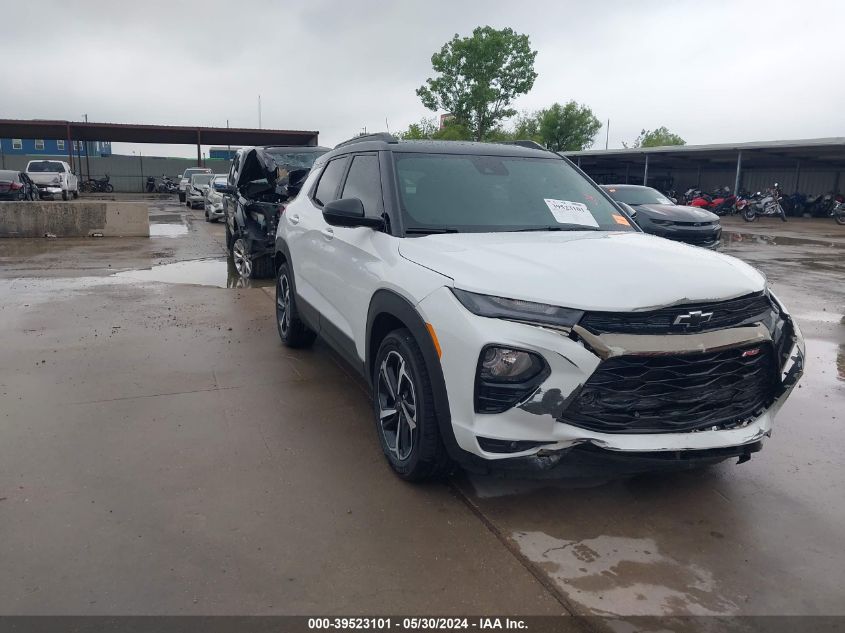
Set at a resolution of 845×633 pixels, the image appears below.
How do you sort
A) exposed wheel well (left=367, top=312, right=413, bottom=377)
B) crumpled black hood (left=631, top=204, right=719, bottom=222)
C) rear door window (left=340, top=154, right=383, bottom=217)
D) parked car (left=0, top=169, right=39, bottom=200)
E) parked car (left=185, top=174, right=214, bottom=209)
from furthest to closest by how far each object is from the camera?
1. parked car (left=185, top=174, right=214, bottom=209)
2. parked car (left=0, top=169, right=39, bottom=200)
3. crumpled black hood (left=631, top=204, right=719, bottom=222)
4. rear door window (left=340, top=154, right=383, bottom=217)
5. exposed wheel well (left=367, top=312, right=413, bottom=377)

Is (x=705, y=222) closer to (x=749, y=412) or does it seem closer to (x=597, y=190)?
(x=597, y=190)

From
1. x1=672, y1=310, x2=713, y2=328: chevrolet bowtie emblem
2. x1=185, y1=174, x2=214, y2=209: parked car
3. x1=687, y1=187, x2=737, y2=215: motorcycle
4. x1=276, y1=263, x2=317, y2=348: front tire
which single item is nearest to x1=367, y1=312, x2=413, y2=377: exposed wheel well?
x1=672, y1=310, x2=713, y2=328: chevrolet bowtie emblem

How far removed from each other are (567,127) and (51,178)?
130ft

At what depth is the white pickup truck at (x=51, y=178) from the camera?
25266 millimetres

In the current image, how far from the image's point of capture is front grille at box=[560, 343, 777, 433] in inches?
105

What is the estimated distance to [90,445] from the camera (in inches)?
149

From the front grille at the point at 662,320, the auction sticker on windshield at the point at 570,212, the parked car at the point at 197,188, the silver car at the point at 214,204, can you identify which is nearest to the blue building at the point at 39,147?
the parked car at the point at 197,188

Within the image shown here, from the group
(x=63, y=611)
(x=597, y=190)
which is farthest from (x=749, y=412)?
(x=63, y=611)

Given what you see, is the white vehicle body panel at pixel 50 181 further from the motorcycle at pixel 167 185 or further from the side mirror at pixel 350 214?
the side mirror at pixel 350 214

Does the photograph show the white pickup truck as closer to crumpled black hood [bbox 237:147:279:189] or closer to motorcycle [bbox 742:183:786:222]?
crumpled black hood [bbox 237:147:279:189]

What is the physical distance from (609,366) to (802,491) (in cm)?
157

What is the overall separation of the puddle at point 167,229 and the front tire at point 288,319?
1068cm

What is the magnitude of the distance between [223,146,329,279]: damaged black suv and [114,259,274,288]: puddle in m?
0.26

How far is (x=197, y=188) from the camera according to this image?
83.8 feet
